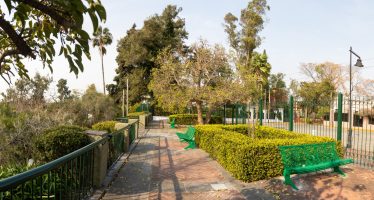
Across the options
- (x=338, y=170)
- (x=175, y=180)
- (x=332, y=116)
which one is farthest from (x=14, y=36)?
(x=332, y=116)

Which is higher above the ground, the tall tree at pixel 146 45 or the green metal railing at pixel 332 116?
the tall tree at pixel 146 45

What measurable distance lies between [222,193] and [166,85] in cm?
1938

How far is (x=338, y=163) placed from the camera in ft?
25.1

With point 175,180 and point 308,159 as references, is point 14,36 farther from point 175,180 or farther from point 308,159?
point 308,159

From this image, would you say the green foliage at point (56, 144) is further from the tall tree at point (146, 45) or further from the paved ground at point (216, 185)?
the tall tree at point (146, 45)

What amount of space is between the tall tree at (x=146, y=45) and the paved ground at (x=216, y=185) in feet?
102

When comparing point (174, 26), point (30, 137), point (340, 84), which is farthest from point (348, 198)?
point (340, 84)

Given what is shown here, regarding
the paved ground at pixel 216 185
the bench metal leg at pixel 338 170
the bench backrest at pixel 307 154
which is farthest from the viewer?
Answer: the bench metal leg at pixel 338 170

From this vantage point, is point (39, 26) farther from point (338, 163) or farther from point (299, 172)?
A: point (338, 163)

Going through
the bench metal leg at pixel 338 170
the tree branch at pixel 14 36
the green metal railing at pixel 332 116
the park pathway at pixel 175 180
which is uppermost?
the tree branch at pixel 14 36

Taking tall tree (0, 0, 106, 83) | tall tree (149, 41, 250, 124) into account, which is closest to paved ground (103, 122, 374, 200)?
tall tree (0, 0, 106, 83)

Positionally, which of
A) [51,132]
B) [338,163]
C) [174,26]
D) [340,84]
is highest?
[174,26]

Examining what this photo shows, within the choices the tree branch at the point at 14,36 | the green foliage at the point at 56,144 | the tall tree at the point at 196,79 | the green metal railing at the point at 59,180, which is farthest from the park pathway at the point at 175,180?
the tall tree at the point at 196,79

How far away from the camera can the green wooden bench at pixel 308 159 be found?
23.1ft
